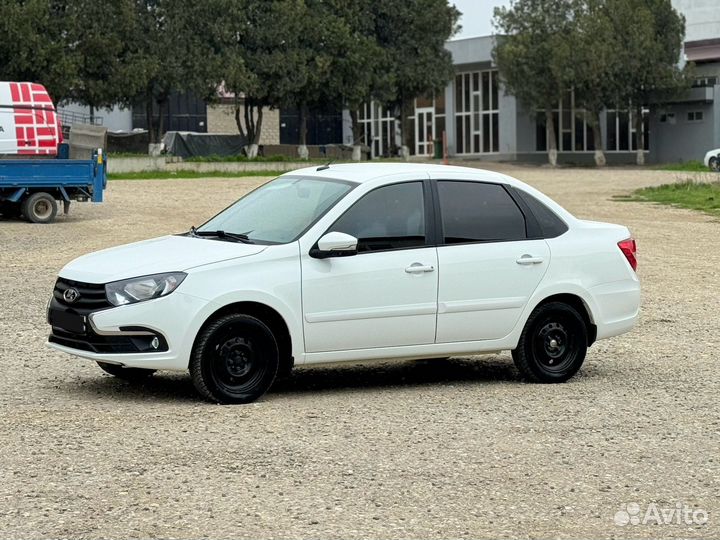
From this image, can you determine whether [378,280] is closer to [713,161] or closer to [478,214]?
[478,214]

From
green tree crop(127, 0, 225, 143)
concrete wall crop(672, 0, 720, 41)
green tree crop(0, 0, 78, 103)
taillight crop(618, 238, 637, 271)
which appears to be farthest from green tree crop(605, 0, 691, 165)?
taillight crop(618, 238, 637, 271)

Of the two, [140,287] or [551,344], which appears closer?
[140,287]

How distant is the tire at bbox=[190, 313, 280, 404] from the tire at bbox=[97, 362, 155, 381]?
986 millimetres

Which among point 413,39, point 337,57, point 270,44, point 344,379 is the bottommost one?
point 344,379

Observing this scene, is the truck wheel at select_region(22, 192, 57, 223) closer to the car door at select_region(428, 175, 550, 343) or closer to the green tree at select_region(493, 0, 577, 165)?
the car door at select_region(428, 175, 550, 343)

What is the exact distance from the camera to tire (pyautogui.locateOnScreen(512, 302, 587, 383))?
9867 millimetres

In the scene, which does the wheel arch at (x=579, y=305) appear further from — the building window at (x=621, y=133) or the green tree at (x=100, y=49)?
the building window at (x=621, y=133)

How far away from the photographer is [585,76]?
65.2 m

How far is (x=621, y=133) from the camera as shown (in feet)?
246

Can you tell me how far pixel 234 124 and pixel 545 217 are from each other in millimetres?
76551

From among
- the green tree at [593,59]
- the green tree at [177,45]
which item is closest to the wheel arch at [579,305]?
the green tree at [177,45]

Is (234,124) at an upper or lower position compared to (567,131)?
upper

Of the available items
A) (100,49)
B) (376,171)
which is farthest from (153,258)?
(100,49)

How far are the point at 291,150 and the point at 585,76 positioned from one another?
17.4m
